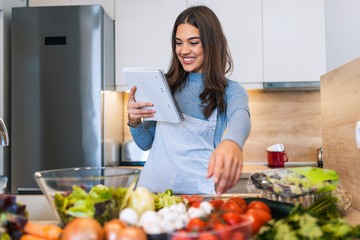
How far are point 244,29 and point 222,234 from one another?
2.14 metres

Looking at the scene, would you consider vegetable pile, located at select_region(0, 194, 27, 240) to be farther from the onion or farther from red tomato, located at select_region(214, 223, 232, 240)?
red tomato, located at select_region(214, 223, 232, 240)

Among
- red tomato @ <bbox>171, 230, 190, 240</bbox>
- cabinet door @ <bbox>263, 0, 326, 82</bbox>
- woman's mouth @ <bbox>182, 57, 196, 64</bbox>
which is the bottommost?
red tomato @ <bbox>171, 230, 190, 240</bbox>

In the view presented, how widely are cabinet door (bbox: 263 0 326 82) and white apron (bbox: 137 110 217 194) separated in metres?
1.25

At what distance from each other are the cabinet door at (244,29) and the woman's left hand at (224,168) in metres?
1.78

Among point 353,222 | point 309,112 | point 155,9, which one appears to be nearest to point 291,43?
point 309,112

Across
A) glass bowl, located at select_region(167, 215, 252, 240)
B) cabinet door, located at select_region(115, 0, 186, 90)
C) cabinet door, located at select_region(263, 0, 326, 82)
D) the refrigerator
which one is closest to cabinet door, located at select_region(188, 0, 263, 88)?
cabinet door, located at select_region(263, 0, 326, 82)

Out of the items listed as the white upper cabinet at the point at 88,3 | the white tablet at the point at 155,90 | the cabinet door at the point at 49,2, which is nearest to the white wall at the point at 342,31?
the white tablet at the point at 155,90

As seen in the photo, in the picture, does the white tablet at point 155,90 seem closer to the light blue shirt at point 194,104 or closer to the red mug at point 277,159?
the light blue shirt at point 194,104

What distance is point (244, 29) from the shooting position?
2.42 m

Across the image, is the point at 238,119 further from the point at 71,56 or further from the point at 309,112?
the point at 309,112

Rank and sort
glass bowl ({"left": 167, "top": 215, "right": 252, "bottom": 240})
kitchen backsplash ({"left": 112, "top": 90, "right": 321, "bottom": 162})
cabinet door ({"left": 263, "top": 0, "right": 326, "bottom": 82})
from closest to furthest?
glass bowl ({"left": 167, "top": 215, "right": 252, "bottom": 240}) → cabinet door ({"left": 263, "top": 0, "right": 326, "bottom": 82}) → kitchen backsplash ({"left": 112, "top": 90, "right": 321, "bottom": 162})

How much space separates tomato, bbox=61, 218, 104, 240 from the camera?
0.51 metres

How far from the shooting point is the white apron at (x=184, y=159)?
1304 millimetres

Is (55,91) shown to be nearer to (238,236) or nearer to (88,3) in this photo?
(88,3)
